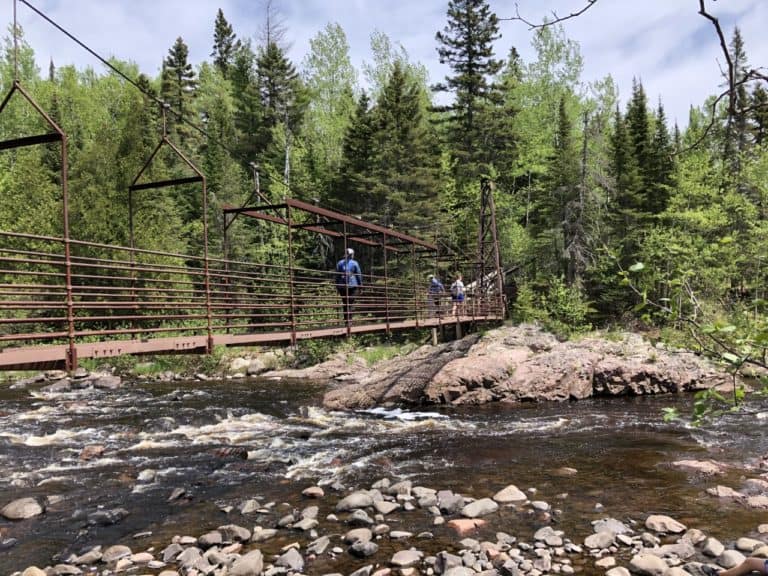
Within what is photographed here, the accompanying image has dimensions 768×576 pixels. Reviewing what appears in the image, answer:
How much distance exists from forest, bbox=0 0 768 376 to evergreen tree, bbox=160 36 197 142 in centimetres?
17

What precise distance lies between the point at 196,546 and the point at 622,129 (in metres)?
32.7

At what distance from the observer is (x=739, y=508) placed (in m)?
6.73

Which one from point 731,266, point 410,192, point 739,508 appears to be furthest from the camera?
point 410,192

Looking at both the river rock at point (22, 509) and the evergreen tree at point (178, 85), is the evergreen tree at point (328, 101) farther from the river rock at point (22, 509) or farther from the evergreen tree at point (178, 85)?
the river rock at point (22, 509)

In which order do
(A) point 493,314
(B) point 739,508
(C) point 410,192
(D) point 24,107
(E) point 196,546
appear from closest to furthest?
1. (E) point 196,546
2. (B) point 739,508
3. (A) point 493,314
4. (C) point 410,192
5. (D) point 24,107

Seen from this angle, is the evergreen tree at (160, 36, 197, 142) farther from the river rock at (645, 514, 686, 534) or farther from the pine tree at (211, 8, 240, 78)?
the river rock at (645, 514, 686, 534)

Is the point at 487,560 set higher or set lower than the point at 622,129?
lower

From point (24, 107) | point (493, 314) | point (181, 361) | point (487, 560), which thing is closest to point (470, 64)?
point (493, 314)

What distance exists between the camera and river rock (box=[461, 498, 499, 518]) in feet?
22.3

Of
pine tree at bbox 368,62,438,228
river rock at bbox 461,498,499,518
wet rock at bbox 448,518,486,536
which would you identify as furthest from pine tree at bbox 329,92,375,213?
wet rock at bbox 448,518,486,536

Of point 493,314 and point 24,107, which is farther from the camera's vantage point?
point 24,107

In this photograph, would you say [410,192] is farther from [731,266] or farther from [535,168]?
[731,266]

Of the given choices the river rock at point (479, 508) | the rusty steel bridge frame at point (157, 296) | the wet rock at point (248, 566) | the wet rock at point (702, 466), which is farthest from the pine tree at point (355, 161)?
the wet rock at point (248, 566)

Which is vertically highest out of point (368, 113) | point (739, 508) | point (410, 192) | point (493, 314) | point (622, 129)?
point (368, 113)
